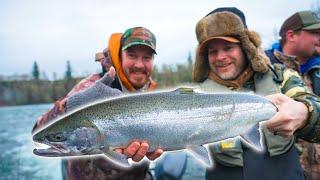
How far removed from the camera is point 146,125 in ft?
8.98

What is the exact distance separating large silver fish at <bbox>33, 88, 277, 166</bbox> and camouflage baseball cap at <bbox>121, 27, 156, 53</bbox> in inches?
55.9

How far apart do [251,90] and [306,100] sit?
0.62m

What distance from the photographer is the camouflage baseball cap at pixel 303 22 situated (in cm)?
566

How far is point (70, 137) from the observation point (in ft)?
8.73

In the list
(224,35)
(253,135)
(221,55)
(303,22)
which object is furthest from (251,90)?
(303,22)

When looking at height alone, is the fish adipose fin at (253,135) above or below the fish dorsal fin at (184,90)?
below

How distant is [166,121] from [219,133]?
1.21ft

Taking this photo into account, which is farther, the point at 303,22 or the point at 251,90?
the point at 303,22

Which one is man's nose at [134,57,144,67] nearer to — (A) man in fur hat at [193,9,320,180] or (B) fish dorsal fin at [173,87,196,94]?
(A) man in fur hat at [193,9,320,180]

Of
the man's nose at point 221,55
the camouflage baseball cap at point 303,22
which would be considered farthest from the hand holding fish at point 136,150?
the camouflage baseball cap at point 303,22

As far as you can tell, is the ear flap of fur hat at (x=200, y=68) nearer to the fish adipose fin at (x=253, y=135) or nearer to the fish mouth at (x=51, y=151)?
the fish adipose fin at (x=253, y=135)

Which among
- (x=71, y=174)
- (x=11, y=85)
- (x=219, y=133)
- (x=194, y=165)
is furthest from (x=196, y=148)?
(x=11, y=85)

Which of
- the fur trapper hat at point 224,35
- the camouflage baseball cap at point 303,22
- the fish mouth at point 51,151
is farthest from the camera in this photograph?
the camouflage baseball cap at point 303,22

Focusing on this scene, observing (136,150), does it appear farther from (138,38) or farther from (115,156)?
(138,38)
